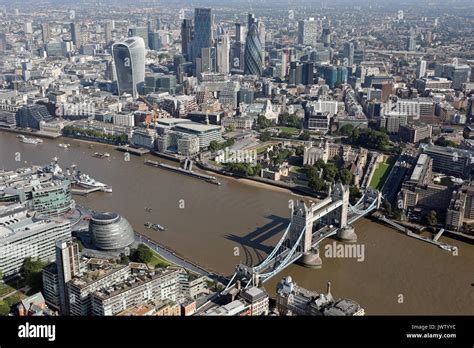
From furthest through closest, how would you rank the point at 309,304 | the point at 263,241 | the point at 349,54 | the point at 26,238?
the point at 349,54
the point at 263,241
the point at 26,238
the point at 309,304

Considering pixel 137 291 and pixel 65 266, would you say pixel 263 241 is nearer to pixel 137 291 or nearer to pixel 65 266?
pixel 137 291

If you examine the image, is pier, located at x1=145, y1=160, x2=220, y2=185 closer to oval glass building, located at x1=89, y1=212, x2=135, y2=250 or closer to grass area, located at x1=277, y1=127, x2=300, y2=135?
oval glass building, located at x1=89, y1=212, x2=135, y2=250

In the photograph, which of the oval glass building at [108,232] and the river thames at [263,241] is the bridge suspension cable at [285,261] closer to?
the river thames at [263,241]

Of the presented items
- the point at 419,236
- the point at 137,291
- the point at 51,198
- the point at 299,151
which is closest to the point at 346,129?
the point at 299,151

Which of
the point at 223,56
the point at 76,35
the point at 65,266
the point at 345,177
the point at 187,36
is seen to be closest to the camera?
the point at 65,266

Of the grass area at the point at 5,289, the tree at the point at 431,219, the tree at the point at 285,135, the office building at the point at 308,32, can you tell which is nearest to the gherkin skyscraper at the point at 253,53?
the tree at the point at 285,135
